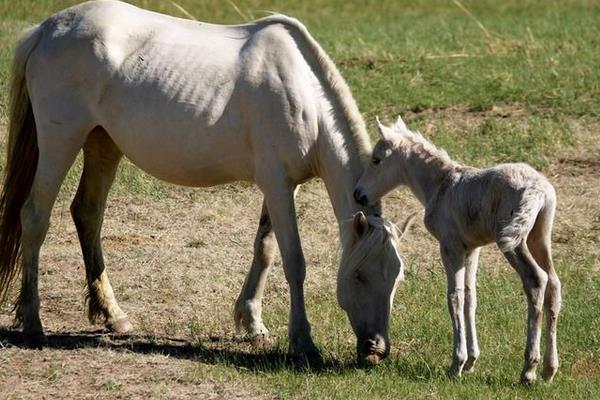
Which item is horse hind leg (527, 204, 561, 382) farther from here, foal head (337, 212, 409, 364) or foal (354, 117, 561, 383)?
foal head (337, 212, 409, 364)

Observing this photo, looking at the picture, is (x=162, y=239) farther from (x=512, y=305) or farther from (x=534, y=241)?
(x=534, y=241)

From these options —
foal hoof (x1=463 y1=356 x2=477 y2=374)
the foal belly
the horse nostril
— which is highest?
the foal belly

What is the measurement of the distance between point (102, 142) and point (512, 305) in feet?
9.32

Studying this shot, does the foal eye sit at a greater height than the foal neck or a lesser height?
lesser

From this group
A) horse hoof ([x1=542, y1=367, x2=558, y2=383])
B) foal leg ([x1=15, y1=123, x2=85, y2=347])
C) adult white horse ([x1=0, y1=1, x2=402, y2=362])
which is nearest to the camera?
horse hoof ([x1=542, y1=367, x2=558, y2=383])

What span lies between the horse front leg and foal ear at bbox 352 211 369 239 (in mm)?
483

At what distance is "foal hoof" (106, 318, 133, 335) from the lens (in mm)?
8430

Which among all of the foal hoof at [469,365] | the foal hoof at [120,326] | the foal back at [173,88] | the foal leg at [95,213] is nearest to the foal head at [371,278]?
the foal hoof at [469,365]

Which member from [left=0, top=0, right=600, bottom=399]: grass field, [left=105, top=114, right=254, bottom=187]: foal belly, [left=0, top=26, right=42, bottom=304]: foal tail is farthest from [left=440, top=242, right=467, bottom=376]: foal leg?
[left=0, top=26, right=42, bottom=304]: foal tail

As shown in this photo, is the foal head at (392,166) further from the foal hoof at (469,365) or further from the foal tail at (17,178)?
the foal tail at (17,178)

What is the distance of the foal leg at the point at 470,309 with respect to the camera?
7191 millimetres

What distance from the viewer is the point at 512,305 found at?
28.7 ft

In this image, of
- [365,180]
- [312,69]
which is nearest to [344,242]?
[365,180]

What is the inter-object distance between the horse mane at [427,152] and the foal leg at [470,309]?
51 centimetres
